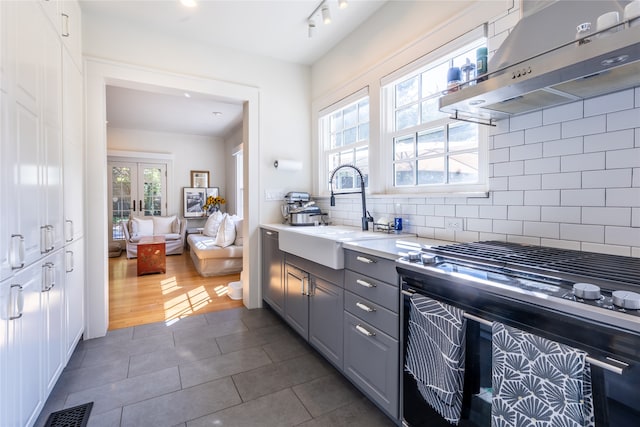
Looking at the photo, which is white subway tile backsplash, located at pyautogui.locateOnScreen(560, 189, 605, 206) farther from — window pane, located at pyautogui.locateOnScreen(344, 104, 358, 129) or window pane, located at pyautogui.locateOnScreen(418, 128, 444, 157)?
window pane, located at pyautogui.locateOnScreen(344, 104, 358, 129)

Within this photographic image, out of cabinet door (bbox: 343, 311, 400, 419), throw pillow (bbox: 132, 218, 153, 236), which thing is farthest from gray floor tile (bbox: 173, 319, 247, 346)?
throw pillow (bbox: 132, 218, 153, 236)

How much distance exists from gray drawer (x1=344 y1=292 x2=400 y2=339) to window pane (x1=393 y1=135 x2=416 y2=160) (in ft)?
4.08

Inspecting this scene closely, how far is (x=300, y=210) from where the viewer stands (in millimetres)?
3191

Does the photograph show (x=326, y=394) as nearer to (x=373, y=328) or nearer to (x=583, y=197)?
(x=373, y=328)

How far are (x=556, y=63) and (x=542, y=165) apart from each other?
62 centimetres

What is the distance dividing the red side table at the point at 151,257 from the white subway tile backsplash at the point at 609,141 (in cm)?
519

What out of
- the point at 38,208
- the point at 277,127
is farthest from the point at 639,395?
the point at 277,127

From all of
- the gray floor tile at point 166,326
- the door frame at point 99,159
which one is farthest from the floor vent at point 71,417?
the door frame at point 99,159

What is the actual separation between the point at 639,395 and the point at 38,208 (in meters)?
2.36

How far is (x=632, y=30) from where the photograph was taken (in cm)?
89

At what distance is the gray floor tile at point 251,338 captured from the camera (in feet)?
8.20

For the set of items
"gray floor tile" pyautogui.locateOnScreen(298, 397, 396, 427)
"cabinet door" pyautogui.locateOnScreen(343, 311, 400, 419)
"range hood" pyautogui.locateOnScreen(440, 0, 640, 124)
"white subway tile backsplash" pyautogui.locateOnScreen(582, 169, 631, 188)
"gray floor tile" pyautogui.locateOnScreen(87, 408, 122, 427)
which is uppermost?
"range hood" pyautogui.locateOnScreen(440, 0, 640, 124)

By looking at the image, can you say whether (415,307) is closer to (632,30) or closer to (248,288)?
(632,30)

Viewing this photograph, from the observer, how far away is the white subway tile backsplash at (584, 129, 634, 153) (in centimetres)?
127
